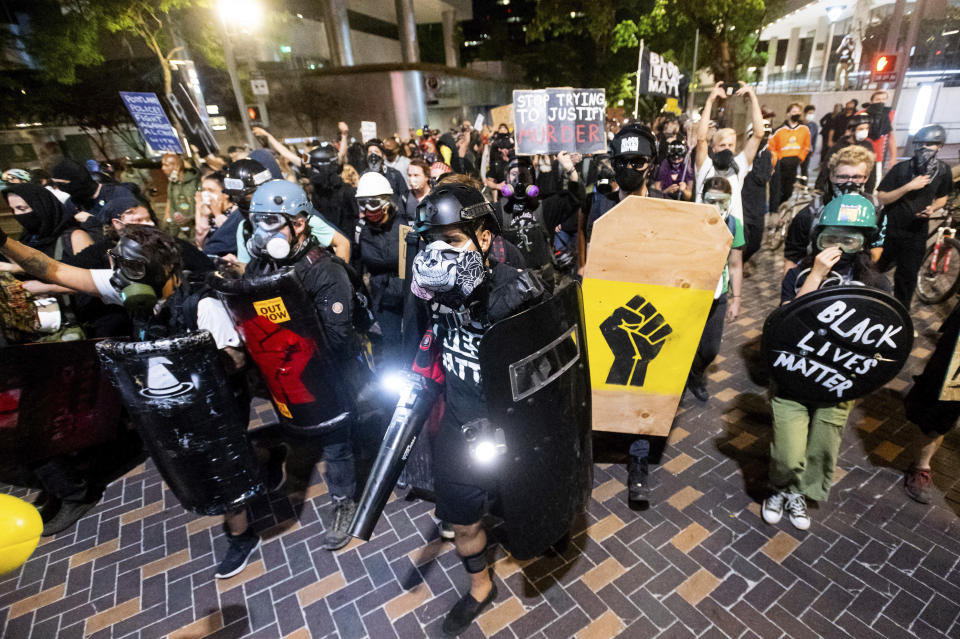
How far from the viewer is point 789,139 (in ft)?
29.1

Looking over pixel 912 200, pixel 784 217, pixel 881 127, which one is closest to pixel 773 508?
pixel 912 200

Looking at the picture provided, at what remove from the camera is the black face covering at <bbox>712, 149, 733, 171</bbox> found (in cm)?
441

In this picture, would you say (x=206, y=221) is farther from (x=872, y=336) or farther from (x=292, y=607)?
(x=872, y=336)

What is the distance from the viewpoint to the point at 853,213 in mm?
2639

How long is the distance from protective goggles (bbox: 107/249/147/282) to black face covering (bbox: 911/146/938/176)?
6.97 m

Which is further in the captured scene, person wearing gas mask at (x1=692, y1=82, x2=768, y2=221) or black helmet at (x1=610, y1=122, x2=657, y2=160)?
person wearing gas mask at (x1=692, y1=82, x2=768, y2=221)

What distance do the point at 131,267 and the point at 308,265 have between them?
3.22ft

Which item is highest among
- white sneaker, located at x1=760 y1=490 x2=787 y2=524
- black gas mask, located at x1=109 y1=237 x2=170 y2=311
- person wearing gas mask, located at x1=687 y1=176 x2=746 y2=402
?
black gas mask, located at x1=109 y1=237 x2=170 y2=311

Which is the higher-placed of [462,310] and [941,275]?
[462,310]

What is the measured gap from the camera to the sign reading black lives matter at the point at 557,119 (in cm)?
576

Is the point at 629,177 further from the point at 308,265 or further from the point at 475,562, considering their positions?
the point at 475,562

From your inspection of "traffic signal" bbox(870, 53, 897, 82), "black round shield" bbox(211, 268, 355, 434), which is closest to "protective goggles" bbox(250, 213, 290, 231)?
"black round shield" bbox(211, 268, 355, 434)

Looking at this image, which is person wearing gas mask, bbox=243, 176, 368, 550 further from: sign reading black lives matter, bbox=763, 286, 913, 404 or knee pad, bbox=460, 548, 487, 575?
sign reading black lives matter, bbox=763, 286, 913, 404

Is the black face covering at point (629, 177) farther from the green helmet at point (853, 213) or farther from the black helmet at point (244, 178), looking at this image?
the black helmet at point (244, 178)
